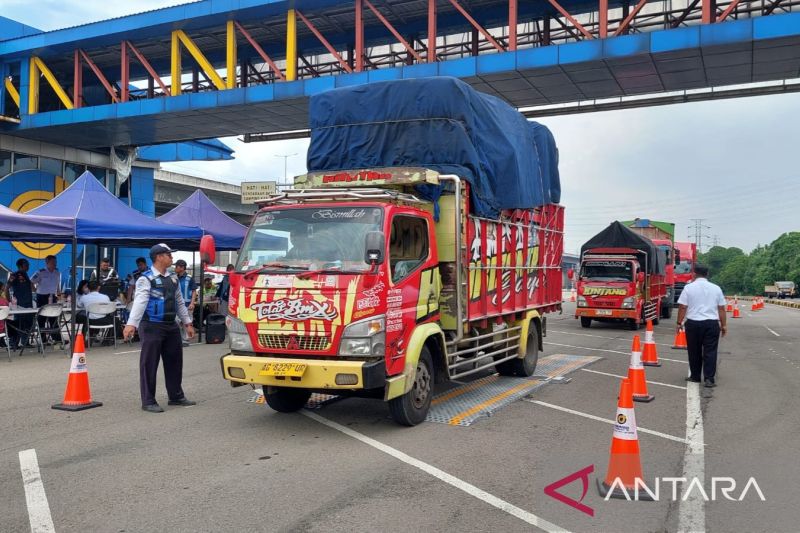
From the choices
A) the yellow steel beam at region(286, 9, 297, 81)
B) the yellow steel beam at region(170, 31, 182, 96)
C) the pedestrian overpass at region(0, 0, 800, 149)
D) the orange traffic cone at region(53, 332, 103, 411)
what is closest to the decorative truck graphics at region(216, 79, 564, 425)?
the orange traffic cone at region(53, 332, 103, 411)

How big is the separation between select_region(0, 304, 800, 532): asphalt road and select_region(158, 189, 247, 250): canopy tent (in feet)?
26.0

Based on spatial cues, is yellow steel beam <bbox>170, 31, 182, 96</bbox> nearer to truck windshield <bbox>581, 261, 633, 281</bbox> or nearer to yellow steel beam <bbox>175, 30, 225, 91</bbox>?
yellow steel beam <bbox>175, 30, 225, 91</bbox>

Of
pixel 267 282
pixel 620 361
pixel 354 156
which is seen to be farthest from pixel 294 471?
pixel 620 361

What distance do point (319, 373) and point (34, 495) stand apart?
2.48m

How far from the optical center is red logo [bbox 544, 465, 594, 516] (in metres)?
4.73

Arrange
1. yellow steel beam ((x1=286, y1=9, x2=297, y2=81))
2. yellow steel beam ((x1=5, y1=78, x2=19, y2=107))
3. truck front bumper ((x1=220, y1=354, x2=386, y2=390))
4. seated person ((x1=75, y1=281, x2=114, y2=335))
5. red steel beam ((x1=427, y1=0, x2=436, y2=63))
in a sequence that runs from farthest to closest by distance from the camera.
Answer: yellow steel beam ((x1=5, y1=78, x2=19, y2=107))
yellow steel beam ((x1=286, y1=9, x2=297, y2=81))
red steel beam ((x1=427, y1=0, x2=436, y2=63))
seated person ((x1=75, y1=281, x2=114, y2=335))
truck front bumper ((x1=220, y1=354, x2=386, y2=390))

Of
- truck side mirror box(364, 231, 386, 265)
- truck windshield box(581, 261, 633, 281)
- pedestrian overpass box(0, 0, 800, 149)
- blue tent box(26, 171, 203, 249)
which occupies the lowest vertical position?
truck windshield box(581, 261, 633, 281)

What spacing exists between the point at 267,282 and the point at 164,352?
7.80ft

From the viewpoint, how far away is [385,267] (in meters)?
6.59

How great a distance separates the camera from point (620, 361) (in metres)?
12.9

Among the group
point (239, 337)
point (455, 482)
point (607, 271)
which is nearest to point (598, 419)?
point (455, 482)

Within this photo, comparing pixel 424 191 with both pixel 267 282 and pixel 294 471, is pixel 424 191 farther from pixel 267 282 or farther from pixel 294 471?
pixel 294 471

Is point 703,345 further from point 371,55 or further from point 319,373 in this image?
point 371,55

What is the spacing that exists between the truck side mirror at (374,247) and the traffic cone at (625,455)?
2509 mm
